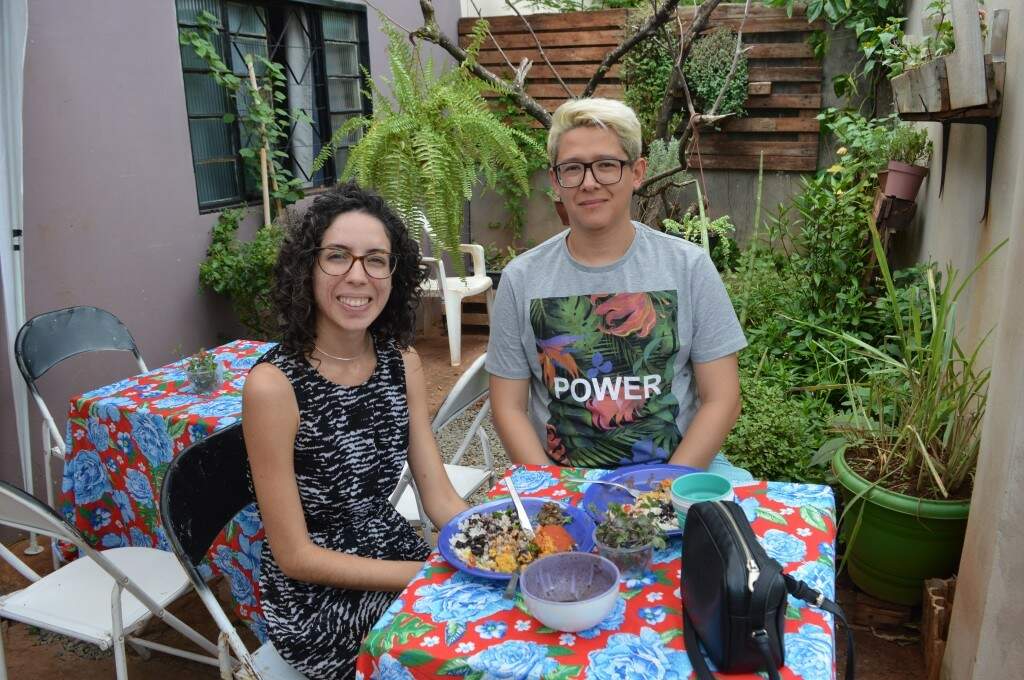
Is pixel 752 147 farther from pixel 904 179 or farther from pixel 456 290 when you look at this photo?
pixel 456 290

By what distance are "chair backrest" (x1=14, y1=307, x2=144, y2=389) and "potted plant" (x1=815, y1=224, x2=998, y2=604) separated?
263cm

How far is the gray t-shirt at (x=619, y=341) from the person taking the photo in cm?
189

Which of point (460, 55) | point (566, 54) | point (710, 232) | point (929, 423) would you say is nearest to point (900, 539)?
point (929, 423)

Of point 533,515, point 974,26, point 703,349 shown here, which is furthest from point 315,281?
point 974,26

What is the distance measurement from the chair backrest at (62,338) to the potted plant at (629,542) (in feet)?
7.85

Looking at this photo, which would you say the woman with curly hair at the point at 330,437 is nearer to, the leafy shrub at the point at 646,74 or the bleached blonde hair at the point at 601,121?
the bleached blonde hair at the point at 601,121

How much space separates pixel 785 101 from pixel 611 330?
4.27 metres

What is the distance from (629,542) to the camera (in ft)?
3.94

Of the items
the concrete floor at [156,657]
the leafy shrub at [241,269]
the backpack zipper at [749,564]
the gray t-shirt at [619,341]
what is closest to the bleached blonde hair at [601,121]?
the gray t-shirt at [619,341]

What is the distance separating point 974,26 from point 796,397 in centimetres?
164

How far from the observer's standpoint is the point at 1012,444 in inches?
62.5

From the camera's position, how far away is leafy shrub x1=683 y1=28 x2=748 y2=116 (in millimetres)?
5484

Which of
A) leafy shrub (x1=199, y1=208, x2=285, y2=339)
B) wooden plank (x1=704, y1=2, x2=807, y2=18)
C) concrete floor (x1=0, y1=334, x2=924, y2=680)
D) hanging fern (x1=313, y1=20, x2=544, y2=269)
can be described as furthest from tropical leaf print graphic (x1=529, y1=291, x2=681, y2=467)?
wooden plank (x1=704, y1=2, x2=807, y2=18)

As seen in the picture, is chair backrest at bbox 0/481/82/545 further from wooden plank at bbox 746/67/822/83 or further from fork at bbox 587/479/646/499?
wooden plank at bbox 746/67/822/83
